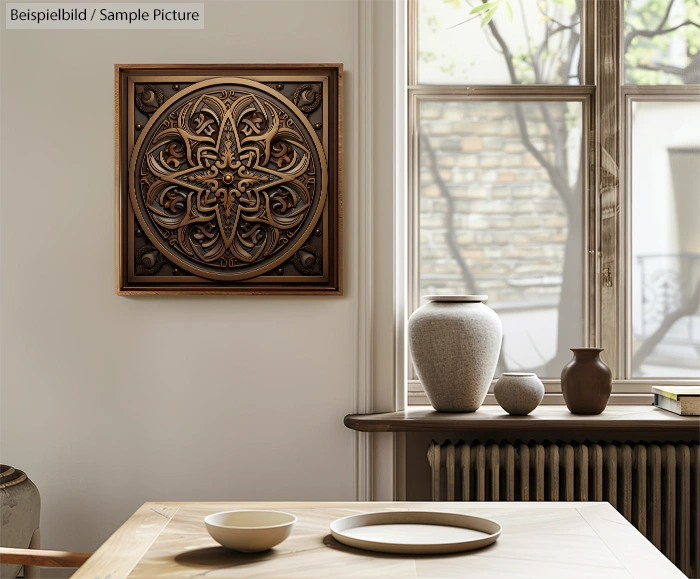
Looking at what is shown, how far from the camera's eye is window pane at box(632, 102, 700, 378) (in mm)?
2795

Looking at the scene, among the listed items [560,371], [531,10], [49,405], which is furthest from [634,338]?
[49,405]

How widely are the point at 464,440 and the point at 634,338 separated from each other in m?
0.75

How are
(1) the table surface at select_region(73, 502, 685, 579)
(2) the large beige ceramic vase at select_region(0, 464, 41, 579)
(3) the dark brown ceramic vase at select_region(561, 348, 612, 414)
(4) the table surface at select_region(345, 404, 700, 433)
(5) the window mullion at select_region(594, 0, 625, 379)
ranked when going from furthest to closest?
(5) the window mullion at select_region(594, 0, 625, 379), (3) the dark brown ceramic vase at select_region(561, 348, 612, 414), (4) the table surface at select_region(345, 404, 700, 433), (2) the large beige ceramic vase at select_region(0, 464, 41, 579), (1) the table surface at select_region(73, 502, 685, 579)

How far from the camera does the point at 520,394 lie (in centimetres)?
245

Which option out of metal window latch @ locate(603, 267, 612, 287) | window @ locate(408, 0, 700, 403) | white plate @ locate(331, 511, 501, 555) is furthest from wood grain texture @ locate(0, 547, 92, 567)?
metal window latch @ locate(603, 267, 612, 287)

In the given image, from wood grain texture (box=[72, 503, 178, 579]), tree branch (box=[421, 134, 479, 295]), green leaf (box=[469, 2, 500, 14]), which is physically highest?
green leaf (box=[469, 2, 500, 14])

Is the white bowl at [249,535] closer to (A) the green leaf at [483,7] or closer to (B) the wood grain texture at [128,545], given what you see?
(B) the wood grain texture at [128,545]

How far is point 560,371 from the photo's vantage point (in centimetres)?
279

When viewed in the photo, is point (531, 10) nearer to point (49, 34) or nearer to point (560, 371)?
point (560, 371)

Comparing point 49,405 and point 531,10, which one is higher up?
point 531,10

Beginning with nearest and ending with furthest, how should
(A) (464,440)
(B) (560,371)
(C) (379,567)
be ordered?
(C) (379,567), (A) (464,440), (B) (560,371)

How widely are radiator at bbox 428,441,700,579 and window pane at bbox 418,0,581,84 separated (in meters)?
1.29

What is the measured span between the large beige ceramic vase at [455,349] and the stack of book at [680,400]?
1.91 ft

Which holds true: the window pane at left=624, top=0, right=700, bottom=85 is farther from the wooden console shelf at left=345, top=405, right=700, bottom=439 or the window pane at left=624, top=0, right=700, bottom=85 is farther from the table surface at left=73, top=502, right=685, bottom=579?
the table surface at left=73, top=502, right=685, bottom=579
